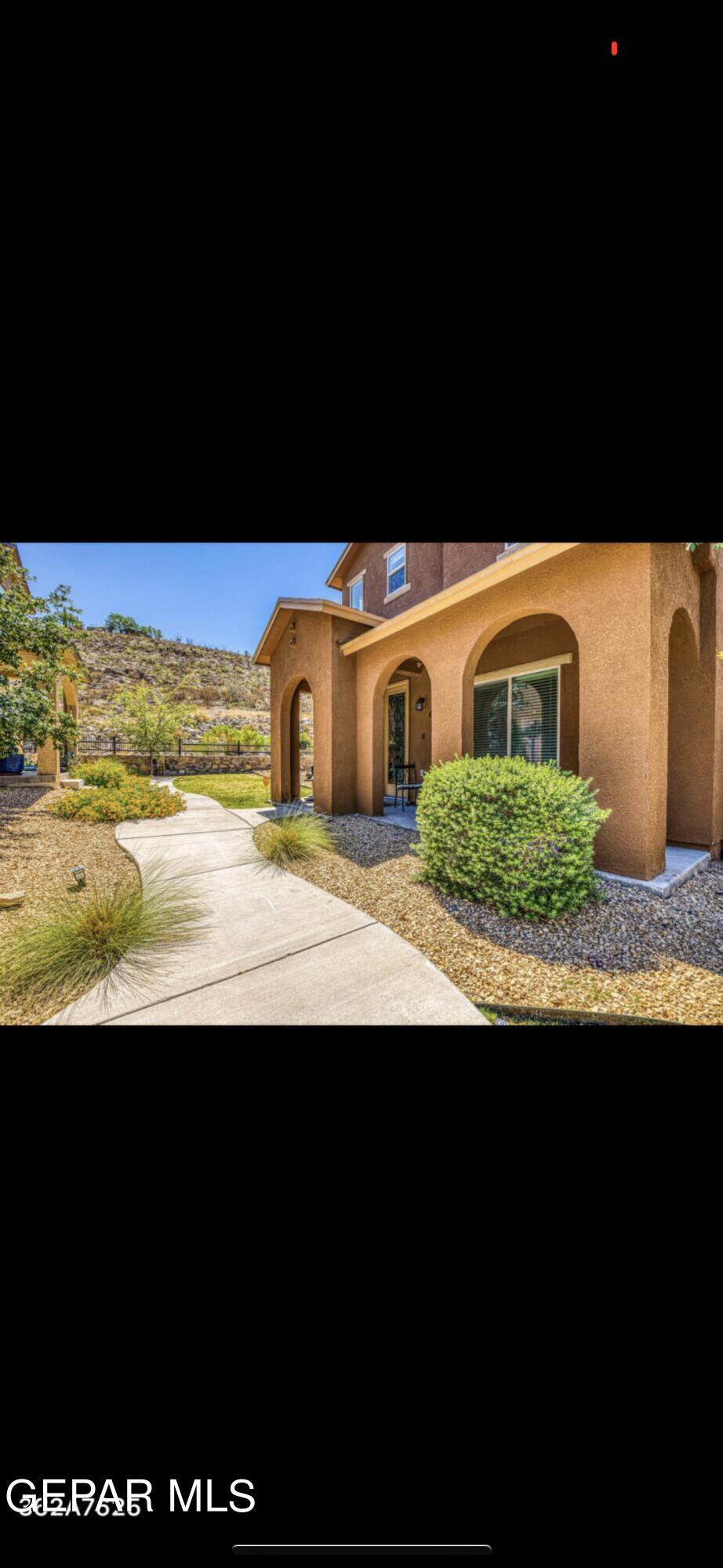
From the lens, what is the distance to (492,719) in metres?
7.45

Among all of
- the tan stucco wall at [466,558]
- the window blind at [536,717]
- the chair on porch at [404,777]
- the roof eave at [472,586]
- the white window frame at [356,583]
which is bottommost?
the chair on porch at [404,777]

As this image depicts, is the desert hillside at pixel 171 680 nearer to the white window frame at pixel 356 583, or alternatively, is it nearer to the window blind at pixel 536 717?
the white window frame at pixel 356 583

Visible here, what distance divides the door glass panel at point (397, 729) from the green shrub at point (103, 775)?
5.56 metres

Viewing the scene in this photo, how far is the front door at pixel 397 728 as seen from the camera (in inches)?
386

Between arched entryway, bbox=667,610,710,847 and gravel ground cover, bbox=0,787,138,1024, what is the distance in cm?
638

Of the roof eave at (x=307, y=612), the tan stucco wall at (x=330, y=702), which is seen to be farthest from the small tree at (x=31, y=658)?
the tan stucco wall at (x=330, y=702)

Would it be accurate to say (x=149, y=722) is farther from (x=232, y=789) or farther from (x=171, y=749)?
(x=232, y=789)

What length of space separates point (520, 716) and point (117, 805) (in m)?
6.52

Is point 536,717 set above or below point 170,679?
below

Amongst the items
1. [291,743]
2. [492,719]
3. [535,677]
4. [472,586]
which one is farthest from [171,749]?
[472,586]

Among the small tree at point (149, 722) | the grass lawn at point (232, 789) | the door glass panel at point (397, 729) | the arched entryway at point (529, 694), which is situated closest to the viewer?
the arched entryway at point (529, 694)

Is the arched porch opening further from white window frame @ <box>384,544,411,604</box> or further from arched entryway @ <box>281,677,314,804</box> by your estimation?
arched entryway @ <box>281,677,314,804</box>
